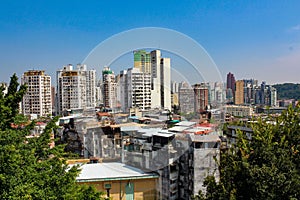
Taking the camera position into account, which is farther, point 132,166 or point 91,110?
point 132,166

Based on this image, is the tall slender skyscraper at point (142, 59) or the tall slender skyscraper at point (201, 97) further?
the tall slender skyscraper at point (201, 97)

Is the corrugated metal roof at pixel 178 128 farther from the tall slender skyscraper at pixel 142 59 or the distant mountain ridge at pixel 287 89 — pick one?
the distant mountain ridge at pixel 287 89

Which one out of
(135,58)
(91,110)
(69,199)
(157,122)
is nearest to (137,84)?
(135,58)

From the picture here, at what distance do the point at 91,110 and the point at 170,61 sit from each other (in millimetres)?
1005

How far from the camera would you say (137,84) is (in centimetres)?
209

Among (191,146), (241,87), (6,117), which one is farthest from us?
(241,87)

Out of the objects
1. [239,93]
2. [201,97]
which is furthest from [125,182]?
[239,93]

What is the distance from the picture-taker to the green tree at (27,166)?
149 cm

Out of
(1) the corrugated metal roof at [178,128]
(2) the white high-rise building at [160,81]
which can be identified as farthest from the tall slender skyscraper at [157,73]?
(1) the corrugated metal roof at [178,128]

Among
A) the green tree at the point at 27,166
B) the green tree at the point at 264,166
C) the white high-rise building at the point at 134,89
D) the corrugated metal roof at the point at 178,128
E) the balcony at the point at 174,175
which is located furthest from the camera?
the balcony at the point at 174,175

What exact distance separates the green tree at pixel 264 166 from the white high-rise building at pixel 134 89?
2.87 ft

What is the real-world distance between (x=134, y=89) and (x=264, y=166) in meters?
1.13

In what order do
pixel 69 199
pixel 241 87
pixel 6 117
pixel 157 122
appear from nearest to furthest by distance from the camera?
pixel 69 199 < pixel 6 117 < pixel 157 122 < pixel 241 87

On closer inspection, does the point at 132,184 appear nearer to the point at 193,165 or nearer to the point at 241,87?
the point at 193,165
